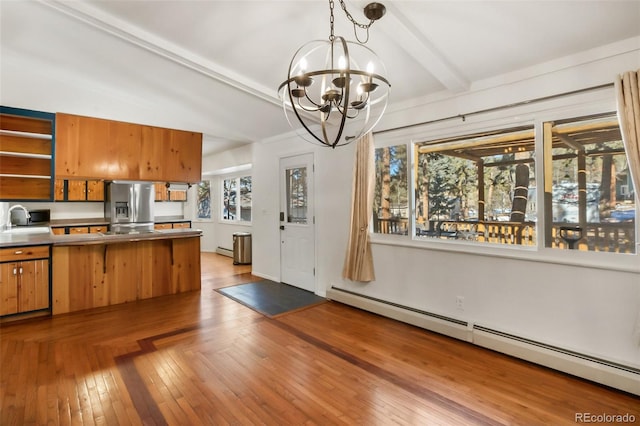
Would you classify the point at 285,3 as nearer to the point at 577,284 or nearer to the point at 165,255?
the point at 577,284

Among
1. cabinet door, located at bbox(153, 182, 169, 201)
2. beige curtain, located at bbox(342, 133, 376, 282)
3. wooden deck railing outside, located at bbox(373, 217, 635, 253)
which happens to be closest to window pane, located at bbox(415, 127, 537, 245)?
wooden deck railing outside, located at bbox(373, 217, 635, 253)

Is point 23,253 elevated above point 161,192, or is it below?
below

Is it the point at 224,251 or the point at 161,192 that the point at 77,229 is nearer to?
the point at 161,192

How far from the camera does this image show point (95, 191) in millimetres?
6047

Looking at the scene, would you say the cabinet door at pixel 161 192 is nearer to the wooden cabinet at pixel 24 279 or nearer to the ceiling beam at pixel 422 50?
the wooden cabinet at pixel 24 279

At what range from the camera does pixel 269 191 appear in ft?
17.2

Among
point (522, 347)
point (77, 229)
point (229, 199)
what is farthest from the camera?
point (229, 199)

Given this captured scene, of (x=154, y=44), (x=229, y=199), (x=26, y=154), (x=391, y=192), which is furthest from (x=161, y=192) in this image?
(x=391, y=192)

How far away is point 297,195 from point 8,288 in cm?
353

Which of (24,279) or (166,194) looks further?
(166,194)

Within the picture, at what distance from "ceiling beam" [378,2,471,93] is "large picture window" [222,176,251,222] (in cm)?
539

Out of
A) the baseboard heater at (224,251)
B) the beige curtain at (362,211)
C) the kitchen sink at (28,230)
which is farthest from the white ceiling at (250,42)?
the baseboard heater at (224,251)

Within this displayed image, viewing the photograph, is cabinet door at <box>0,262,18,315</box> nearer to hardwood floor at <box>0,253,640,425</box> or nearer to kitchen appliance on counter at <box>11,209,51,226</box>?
hardwood floor at <box>0,253,640,425</box>

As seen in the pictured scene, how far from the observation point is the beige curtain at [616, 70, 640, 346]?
81.4 inches
